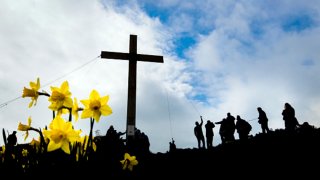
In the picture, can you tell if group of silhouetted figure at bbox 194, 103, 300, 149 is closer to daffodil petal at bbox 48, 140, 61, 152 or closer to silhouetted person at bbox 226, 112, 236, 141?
silhouetted person at bbox 226, 112, 236, 141

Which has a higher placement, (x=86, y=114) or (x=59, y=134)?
(x=86, y=114)

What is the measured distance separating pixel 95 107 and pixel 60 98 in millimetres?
245

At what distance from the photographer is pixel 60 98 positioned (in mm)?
2137

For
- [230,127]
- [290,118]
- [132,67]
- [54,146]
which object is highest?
[132,67]

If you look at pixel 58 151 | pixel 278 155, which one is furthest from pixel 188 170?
pixel 58 151

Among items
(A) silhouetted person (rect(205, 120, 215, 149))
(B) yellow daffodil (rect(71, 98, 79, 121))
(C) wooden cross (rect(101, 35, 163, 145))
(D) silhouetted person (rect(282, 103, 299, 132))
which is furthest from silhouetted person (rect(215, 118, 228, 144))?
(B) yellow daffodil (rect(71, 98, 79, 121))

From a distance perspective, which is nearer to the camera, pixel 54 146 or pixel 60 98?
pixel 54 146

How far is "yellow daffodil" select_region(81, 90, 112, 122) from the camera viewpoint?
2.16 m

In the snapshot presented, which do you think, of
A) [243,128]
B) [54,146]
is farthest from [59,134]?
[243,128]

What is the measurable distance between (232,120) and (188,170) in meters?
8.44

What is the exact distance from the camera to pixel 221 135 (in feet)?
48.5

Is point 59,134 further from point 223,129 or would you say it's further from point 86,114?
point 223,129

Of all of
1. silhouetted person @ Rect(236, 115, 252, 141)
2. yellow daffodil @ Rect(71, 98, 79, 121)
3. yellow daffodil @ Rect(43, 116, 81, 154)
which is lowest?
yellow daffodil @ Rect(43, 116, 81, 154)

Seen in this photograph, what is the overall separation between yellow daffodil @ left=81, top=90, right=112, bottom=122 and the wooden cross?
277 inches
